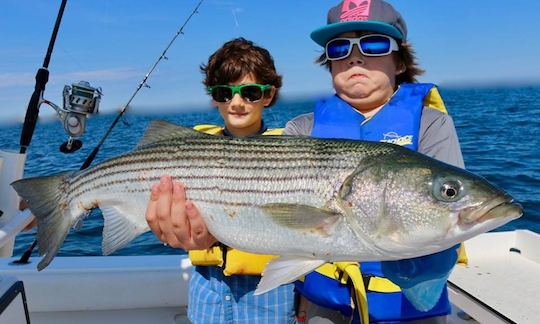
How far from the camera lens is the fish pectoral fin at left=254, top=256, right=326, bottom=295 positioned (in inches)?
103

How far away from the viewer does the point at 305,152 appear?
2.84 meters

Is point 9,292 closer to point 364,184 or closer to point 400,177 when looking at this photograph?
point 364,184

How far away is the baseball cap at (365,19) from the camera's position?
9.99 ft

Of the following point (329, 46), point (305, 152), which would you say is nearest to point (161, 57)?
point (329, 46)

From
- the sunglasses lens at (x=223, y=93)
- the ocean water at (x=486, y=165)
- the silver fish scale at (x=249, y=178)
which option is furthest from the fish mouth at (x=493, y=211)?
the ocean water at (x=486, y=165)

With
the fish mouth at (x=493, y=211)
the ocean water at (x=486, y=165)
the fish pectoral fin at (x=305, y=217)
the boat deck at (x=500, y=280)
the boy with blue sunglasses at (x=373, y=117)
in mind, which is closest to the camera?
the fish mouth at (x=493, y=211)

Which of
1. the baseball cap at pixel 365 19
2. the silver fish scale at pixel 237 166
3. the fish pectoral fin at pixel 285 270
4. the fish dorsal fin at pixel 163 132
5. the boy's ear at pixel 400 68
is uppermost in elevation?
the baseball cap at pixel 365 19

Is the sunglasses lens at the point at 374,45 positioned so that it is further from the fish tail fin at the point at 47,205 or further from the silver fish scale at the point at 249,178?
the fish tail fin at the point at 47,205

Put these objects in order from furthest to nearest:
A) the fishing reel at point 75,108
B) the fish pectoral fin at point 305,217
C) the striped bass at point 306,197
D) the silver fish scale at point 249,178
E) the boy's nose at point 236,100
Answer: the fishing reel at point 75,108
the boy's nose at point 236,100
the silver fish scale at point 249,178
the fish pectoral fin at point 305,217
the striped bass at point 306,197

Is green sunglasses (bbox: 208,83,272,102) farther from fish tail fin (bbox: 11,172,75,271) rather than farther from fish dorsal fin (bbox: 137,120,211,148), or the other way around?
fish tail fin (bbox: 11,172,75,271)

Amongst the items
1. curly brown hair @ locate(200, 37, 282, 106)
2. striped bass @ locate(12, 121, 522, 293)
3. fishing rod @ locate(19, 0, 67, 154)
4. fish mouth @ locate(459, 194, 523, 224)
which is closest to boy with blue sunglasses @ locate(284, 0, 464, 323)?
striped bass @ locate(12, 121, 522, 293)

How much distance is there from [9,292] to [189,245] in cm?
127

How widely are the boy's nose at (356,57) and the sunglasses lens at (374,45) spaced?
4 centimetres

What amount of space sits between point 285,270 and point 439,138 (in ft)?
4.19
